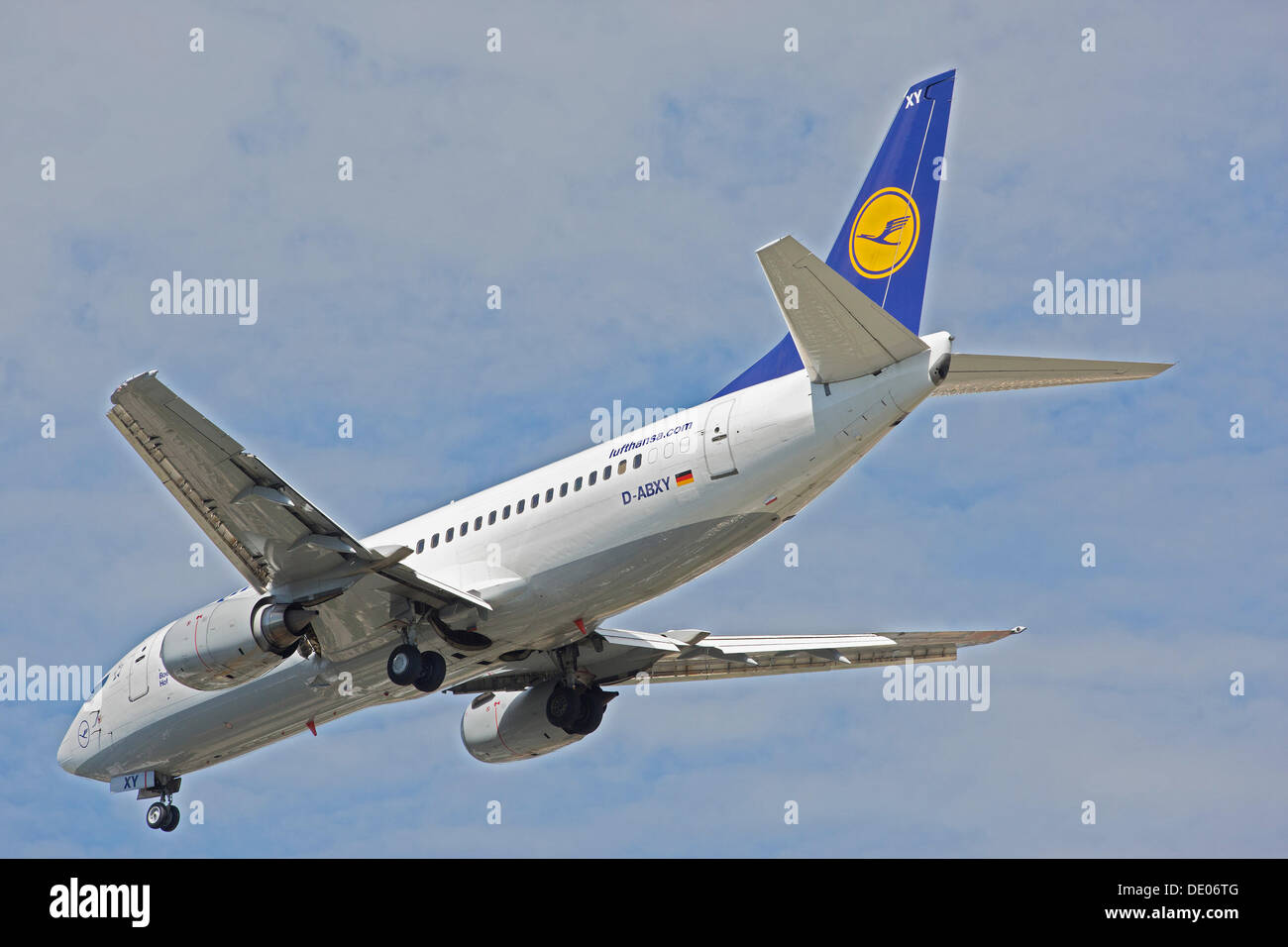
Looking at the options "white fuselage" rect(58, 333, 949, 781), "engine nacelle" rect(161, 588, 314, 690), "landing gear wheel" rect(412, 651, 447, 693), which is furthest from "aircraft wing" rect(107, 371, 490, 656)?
"landing gear wheel" rect(412, 651, 447, 693)

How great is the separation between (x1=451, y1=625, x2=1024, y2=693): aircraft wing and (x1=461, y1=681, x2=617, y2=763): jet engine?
40cm

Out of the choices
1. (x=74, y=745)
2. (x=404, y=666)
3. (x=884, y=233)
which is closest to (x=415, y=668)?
(x=404, y=666)

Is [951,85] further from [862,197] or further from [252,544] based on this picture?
[252,544]

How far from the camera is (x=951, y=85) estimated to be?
92.9 ft

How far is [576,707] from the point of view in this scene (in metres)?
34.7

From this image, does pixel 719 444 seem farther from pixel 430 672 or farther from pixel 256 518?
pixel 256 518

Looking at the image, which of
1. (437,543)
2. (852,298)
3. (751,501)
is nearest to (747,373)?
(751,501)

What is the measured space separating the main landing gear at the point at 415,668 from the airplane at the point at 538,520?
0.04 meters

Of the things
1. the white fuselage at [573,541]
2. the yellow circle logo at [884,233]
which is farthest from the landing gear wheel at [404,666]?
the yellow circle logo at [884,233]

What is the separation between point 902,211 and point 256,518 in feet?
41.2

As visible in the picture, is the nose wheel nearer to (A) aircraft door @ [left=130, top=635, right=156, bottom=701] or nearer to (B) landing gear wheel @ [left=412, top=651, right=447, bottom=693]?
(A) aircraft door @ [left=130, top=635, right=156, bottom=701]

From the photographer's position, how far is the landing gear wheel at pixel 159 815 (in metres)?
33.3

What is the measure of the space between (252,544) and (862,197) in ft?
41.3

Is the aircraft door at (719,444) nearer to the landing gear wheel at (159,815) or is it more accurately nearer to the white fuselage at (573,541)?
the white fuselage at (573,541)
